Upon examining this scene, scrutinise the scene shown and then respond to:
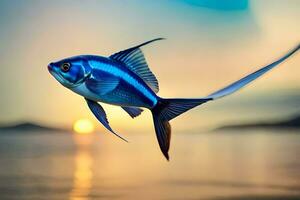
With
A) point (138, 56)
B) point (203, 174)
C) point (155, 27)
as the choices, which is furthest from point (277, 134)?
point (138, 56)

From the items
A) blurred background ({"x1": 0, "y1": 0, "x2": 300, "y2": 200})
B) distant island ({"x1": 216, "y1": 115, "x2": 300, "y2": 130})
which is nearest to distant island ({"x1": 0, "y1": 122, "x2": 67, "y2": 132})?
blurred background ({"x1": 0, "y1": 0, "x2": 300, "y2": 200})

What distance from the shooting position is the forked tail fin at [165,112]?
34.8 inches

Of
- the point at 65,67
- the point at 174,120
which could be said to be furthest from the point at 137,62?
the point at 174,120

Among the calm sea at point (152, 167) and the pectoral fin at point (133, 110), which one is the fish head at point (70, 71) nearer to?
the pectoral fin at point (133, 110)

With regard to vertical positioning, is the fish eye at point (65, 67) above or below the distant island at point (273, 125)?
above

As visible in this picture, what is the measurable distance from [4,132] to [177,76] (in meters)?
0.50

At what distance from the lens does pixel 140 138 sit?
1324 mm

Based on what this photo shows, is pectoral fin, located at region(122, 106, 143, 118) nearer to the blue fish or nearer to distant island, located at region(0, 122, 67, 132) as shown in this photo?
the blue fish

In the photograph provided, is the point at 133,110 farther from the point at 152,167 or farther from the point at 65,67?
the point at 152,167

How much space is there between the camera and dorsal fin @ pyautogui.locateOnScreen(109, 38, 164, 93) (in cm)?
89

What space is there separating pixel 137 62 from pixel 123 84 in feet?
0.20

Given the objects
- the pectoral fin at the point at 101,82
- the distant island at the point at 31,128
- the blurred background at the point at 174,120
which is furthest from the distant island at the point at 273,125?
the pectoral fin at the point at 101,82

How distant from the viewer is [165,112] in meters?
0.90

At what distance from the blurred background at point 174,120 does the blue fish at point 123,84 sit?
43 centimetres
